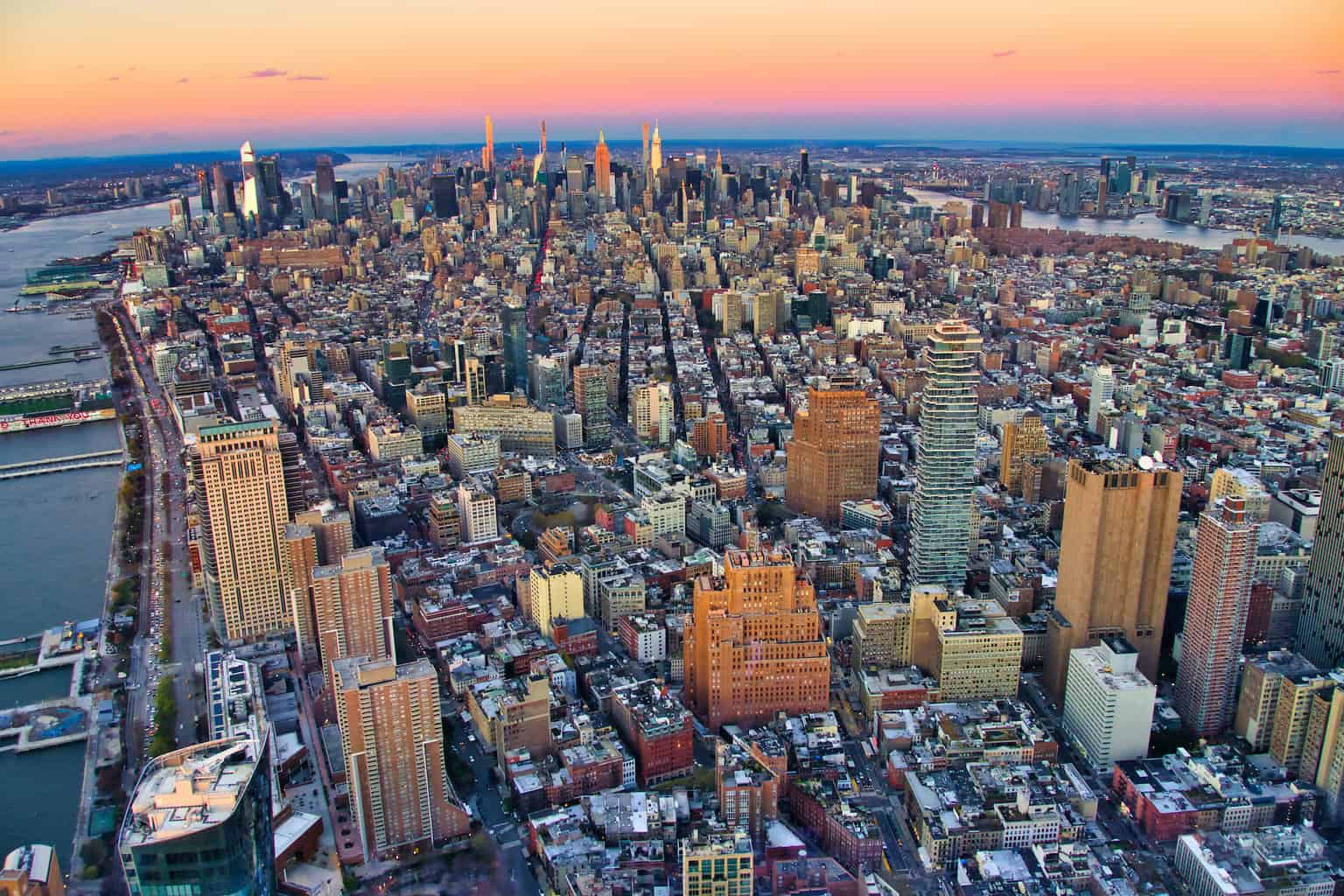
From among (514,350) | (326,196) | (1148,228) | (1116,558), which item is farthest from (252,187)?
(1116,558)

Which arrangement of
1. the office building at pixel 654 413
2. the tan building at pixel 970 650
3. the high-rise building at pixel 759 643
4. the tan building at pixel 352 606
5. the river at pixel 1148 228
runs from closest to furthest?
the high-rise building at pixel 759 643
the tan building at pixel 970 650
the tan building at pixel 352 606
the office building at pixel 654 413
the river at pixel 1148 228

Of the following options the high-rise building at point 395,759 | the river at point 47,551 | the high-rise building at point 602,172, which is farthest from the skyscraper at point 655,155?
the high-rise building at point 395,759

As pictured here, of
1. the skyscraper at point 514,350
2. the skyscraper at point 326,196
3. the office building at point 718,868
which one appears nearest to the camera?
the office building at point 718,868

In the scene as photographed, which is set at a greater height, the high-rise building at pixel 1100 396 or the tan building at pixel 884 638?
the high-rise building at pixel 1100 396

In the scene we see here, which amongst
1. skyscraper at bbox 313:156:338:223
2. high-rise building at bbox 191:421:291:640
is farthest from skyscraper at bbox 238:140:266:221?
high-rise building at bbox 191:421:291:640

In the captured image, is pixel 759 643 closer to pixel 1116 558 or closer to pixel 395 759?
pixel 395 759

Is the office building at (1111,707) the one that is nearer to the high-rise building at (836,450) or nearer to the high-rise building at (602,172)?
the high-rise building at (836,450)
